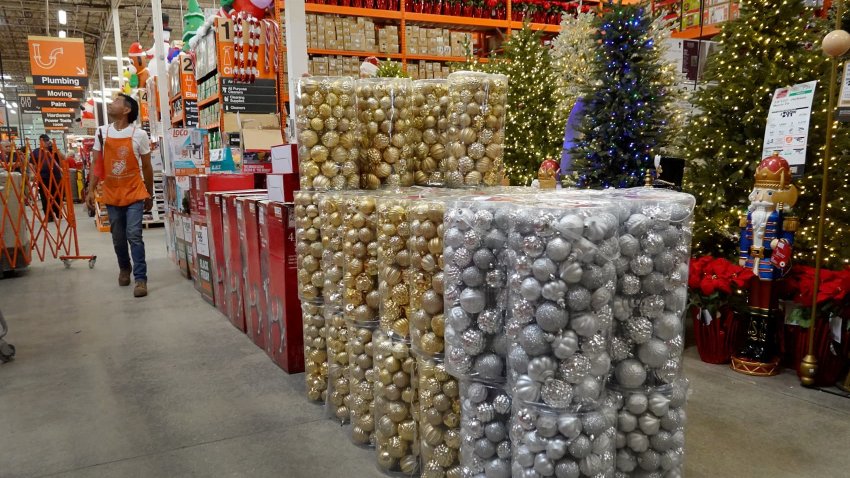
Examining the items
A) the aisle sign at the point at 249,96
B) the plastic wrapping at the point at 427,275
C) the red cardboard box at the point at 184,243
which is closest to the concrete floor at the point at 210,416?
the plastic wrapping at the point at 427,275

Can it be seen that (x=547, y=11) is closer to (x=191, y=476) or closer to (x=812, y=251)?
(x=812, y=251)

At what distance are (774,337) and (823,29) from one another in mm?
1886

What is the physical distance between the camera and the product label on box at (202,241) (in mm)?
4629

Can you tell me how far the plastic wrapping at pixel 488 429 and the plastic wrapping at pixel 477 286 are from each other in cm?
4

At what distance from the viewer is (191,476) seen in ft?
6.88

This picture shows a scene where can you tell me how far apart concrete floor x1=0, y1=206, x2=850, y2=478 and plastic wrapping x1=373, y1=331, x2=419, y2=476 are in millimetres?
105

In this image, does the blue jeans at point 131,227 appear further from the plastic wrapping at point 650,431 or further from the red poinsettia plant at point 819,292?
the red poinsettia plant at point 819,292

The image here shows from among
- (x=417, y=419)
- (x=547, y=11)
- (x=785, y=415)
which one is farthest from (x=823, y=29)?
(x=547, y=11)

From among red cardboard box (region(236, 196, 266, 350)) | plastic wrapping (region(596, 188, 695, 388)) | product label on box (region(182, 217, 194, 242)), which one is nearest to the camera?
plastic wrapping (region(596, 188, 695, 388))

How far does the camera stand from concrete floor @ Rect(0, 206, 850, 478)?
216cm

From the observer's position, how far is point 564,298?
→ 4.74 ft

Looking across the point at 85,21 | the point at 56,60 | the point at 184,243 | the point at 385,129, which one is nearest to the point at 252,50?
the point at 184,243

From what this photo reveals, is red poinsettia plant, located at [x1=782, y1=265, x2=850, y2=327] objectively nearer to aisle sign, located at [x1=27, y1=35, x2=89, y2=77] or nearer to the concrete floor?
the concrete floor

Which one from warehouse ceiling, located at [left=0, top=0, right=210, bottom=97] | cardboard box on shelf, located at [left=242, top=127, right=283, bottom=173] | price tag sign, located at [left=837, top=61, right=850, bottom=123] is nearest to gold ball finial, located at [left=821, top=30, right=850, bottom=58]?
price tag sign, located at [left=837, top=61, right=850, bottom=123]
